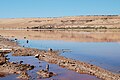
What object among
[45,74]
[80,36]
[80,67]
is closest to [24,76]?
[45,74]

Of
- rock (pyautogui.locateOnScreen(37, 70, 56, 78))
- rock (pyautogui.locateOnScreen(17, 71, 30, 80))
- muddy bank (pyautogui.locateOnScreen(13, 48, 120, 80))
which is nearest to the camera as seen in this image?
rock (pyautogui.locateOnScreen(17, 71, 30, 80))

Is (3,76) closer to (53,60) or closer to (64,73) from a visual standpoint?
(64,73)

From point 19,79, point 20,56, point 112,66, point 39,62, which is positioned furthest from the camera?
point 20,56

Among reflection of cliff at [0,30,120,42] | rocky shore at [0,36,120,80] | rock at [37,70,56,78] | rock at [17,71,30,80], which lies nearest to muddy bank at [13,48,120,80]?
rocky shore at [0,36,120,80]

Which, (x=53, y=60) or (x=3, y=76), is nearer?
(x=3, y=76)

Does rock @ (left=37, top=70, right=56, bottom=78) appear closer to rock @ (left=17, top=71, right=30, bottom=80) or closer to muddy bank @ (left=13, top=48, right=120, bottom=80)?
rock @ (left=17, top=71, right=30, bottom=80)

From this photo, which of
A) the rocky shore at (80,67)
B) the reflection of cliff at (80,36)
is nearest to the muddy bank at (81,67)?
the rocky shore at (80,67)

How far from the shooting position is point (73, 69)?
2245 centimetres

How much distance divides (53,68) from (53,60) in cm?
300

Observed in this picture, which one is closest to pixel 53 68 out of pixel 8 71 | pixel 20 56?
pixel 8 71

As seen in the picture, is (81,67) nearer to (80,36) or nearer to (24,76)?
(24,76)

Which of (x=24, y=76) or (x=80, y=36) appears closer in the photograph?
(x=24, y=76)

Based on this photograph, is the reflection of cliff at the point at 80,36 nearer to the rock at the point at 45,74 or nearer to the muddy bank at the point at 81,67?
the muddy bank at the point at 81,67

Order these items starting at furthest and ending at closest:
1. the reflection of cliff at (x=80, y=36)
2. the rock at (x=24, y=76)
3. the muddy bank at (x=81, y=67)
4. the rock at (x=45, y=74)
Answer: the reflection of cliff at (x=80, y=36)
the rock at (x=45, y=74)
the muddy bank at (x=81, y=67)
the rock at (x=24, y=76)
